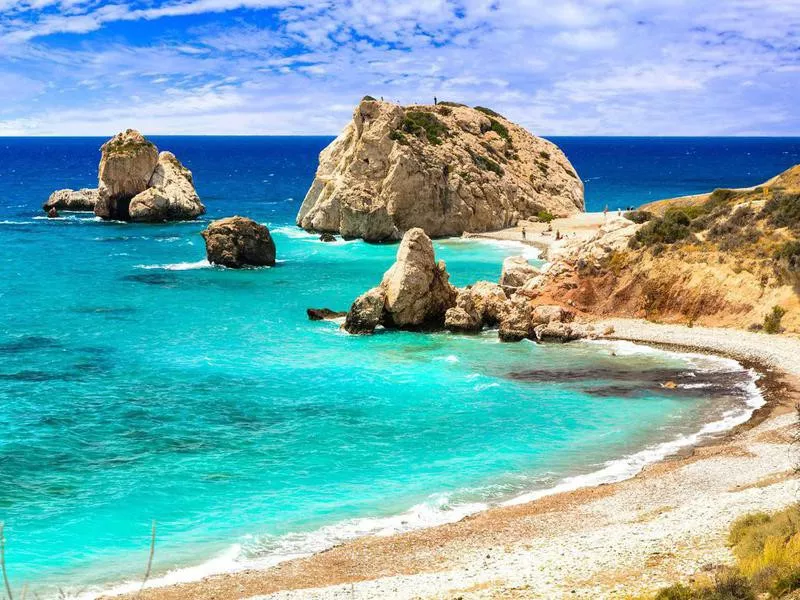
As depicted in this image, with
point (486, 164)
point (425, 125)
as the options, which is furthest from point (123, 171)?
point (486, 164)

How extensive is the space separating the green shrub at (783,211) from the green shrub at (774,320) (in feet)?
24.5

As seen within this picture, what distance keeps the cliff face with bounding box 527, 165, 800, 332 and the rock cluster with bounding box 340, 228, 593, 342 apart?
339cm

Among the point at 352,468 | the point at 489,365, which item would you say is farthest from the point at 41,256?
the point at 352,468

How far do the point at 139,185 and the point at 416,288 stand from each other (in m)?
64.3

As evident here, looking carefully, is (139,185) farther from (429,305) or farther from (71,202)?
(429,305)

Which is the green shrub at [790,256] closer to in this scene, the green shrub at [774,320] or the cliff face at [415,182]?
the green shrub at [774,320]

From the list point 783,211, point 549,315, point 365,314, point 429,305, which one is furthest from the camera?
point 783,211

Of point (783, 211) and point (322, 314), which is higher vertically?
point (783, 211)

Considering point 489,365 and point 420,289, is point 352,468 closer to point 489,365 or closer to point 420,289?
point 489,365

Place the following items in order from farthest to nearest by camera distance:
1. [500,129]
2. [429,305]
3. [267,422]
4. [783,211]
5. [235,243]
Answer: [500,129] → [235,243] → [783,211] → [429,305] → [267,422]

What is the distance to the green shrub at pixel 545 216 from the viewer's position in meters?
96.1

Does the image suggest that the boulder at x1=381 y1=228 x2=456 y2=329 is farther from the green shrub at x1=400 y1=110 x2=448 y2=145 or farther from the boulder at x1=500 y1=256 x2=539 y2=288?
the green shrub at x1=400 y1=110 x2=448 y2=145

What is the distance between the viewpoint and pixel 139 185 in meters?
105

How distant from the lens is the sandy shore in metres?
19.0
